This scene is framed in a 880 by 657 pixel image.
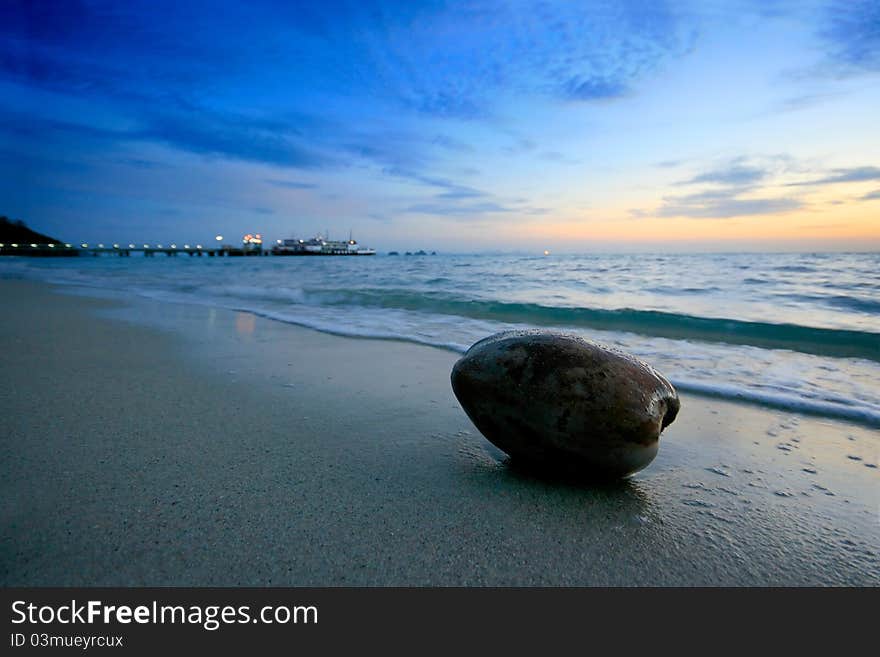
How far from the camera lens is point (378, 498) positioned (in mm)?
1990

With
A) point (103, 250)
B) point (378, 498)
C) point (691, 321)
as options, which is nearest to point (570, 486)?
point (378, 498)

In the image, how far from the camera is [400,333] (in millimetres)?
6676

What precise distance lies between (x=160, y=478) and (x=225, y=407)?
1140 millimetres

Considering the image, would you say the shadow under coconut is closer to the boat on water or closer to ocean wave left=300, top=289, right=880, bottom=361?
ocean wave left=300, top=289, right=880, bottom=361

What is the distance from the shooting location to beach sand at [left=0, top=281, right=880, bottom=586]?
1527 mm

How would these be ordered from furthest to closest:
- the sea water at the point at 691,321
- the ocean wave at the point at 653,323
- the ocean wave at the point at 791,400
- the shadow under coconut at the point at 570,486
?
1. the ocean wave at the point at 653,323
2. the sea water at the point at 691,321
3. the ocean wave at the point at 791,400
4. the shadow under coconut at the point at 570,486

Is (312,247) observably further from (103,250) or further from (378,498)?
(378,498)

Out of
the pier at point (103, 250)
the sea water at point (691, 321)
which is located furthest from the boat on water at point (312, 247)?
the sea water at point (691, 321)

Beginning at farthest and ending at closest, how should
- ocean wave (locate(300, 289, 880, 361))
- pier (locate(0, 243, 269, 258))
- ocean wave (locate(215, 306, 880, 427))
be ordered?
pier (locate(0, 243, 269, 258))
ocean wave (locate(300, 289, 880, 361))
ocean wave (locate(215, 306, 880, 427))

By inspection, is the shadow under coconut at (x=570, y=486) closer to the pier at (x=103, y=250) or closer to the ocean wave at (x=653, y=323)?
the ocean wave at (x=653, y=323)

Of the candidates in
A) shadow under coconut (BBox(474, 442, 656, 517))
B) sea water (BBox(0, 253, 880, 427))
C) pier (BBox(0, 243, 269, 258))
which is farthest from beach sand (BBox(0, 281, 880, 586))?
pier (BBox(0, 243, 269, 258))

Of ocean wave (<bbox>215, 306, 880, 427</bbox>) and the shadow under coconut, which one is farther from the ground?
the shadow under coconut

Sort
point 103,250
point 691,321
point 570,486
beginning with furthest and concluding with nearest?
1. point 103,250
2. point 691,321
3. point 570,486

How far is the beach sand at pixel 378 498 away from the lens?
5.01ft
